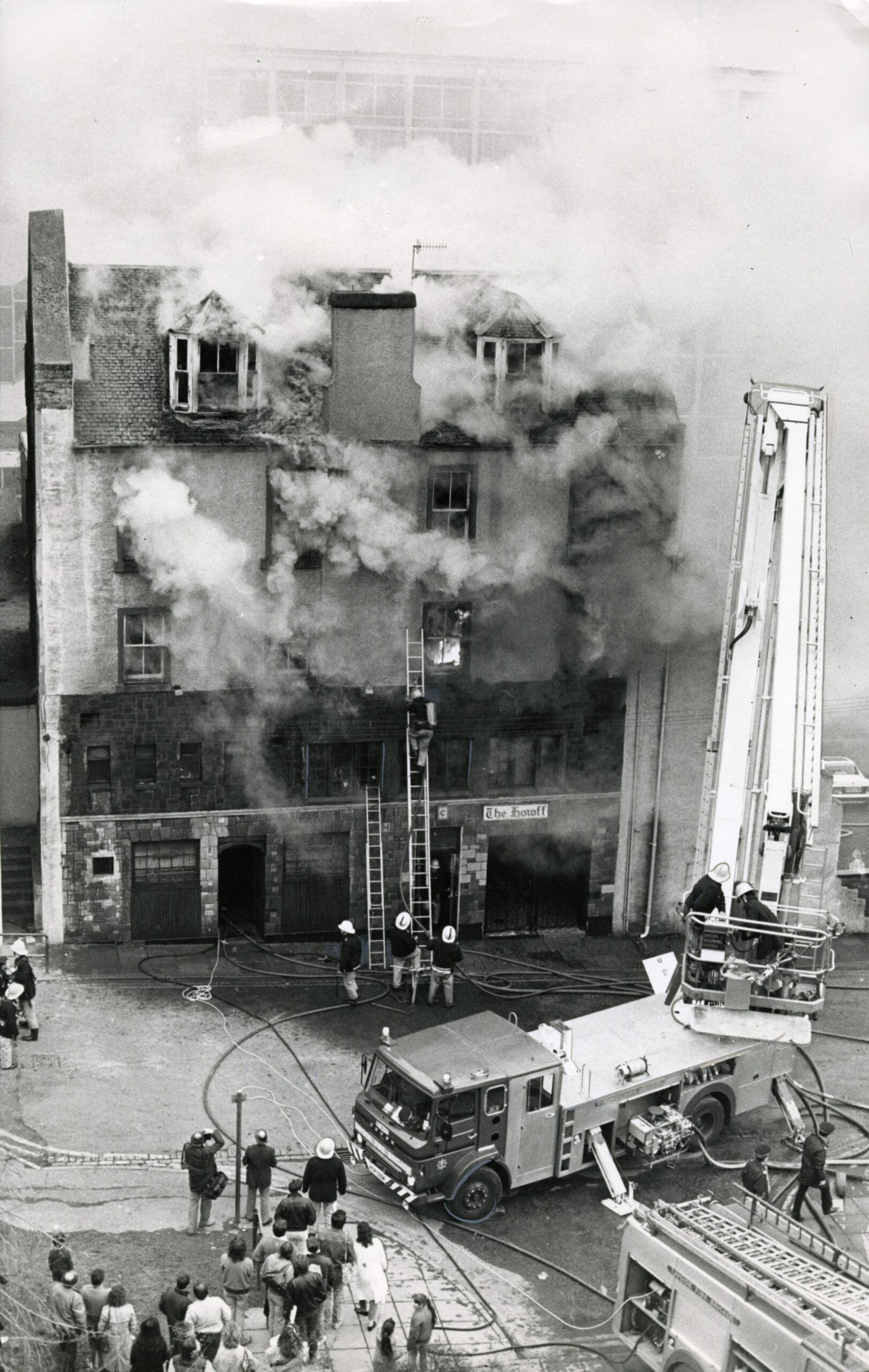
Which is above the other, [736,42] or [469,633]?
[736,42]

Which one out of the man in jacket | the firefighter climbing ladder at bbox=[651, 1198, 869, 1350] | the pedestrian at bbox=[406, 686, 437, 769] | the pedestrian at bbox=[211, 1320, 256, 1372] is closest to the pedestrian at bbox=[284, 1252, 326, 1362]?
the pedestrian at bbox=[211, 1320, 256, 1372]

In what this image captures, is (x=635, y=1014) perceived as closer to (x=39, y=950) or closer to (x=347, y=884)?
(x=347, y=884)

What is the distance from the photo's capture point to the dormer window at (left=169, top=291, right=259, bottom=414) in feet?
88.7

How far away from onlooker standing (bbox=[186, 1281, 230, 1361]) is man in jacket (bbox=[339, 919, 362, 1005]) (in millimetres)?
10375

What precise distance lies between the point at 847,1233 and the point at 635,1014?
4.22m

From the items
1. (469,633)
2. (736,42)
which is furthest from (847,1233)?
(736,42)

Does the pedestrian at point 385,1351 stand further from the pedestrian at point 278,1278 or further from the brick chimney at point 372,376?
the brick chimney at point 372,376

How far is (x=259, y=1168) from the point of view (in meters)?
19.5

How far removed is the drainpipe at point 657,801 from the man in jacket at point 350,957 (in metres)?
6.45

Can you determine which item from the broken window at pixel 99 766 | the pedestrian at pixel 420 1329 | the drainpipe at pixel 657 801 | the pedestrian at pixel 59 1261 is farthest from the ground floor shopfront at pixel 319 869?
the pedestrian at pixel 420 1329

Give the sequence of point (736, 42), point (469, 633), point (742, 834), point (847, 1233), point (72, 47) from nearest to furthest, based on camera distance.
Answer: point (847, 1233)
point (742, 834)
point (469, 633)
point (736, 42)
point (72, 47)

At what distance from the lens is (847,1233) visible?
21.2 m

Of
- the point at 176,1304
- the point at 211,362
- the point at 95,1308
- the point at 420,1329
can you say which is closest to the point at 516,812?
the point at 211,362

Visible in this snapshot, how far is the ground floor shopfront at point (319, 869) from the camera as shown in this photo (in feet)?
93.7
